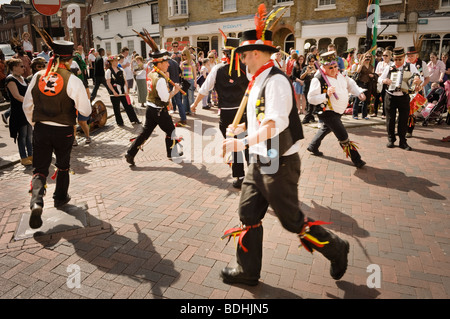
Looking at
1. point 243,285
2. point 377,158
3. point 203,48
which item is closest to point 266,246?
point 243,285

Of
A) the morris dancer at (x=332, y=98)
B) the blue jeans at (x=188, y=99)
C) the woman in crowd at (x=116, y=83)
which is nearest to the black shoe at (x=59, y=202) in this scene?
the morris dancer at (x=332, y=98)

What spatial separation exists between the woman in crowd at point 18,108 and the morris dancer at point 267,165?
16.4 ft

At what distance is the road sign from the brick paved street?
2.79 meters

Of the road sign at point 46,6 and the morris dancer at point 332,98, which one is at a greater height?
the road sign at point 46,6

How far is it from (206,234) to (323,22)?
1990 cm

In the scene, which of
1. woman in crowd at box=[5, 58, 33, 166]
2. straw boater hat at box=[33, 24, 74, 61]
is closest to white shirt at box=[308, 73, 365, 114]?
straw boater hat at box=[33, 24, 74, 61]

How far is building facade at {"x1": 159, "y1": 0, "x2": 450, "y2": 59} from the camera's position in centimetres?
1742

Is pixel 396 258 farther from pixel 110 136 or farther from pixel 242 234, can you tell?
pixel 110 136

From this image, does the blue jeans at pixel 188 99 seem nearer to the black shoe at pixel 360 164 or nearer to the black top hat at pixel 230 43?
the black top hat at pixel 230 43

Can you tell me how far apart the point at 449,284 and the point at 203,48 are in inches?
1096

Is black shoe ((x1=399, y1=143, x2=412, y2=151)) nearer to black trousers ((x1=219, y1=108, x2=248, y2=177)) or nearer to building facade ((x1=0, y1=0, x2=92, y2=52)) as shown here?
black trousers ((x1=219, y1=108, x2=248, y2=177))

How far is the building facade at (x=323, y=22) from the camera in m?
17.4

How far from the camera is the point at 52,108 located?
3953 millimetres

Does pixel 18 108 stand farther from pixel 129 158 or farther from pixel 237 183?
pixel 237 183
